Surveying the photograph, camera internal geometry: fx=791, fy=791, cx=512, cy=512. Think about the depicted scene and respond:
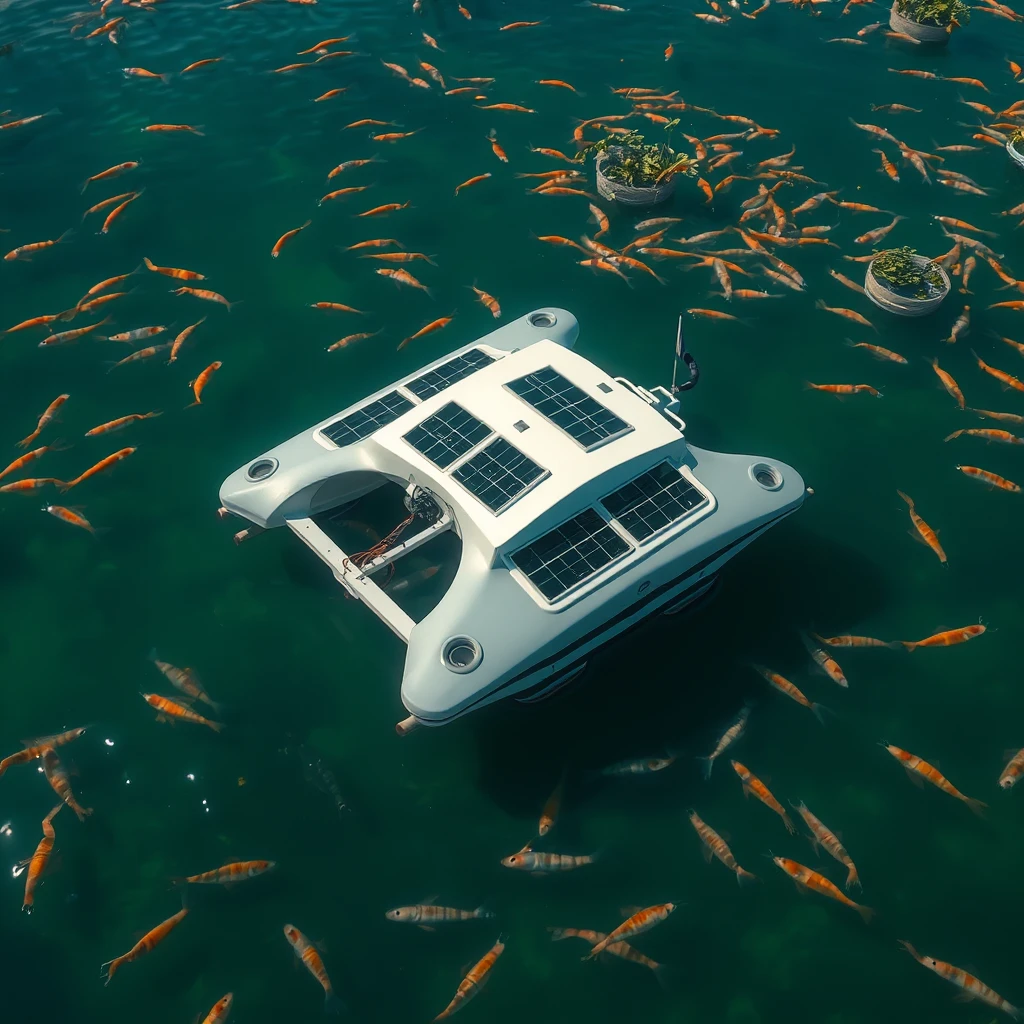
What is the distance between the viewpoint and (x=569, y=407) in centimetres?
1677

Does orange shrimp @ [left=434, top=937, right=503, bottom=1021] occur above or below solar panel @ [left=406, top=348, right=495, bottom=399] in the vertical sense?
below

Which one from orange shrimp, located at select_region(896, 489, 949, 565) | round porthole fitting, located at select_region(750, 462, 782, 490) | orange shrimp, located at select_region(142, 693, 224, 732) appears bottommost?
orange shrimp, located at select_region(896, 489, 949, 565)

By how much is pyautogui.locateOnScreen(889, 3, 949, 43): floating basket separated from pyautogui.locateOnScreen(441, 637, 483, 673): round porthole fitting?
33128mm

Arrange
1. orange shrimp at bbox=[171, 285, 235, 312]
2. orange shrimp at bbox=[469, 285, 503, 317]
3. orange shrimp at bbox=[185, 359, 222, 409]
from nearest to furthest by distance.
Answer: orange shrimp at bbox=[185, 359, 222, 409], orange shrimp at bbox=[469, 285, 503, 317], orange shrimp at bbox=[171, 285, 235, 312]

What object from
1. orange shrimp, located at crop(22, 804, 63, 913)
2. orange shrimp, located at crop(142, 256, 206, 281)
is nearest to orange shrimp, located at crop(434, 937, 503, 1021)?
orange shrimp, located at crop(22, 804, 63, 913)

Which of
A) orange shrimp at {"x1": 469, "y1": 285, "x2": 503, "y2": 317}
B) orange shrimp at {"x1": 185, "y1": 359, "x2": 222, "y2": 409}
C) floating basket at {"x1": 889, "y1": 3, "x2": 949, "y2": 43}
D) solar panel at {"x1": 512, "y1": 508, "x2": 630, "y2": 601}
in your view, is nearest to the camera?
solar panel at {"x1": 512, "y1": 508, "x2": 630, "y2": 601}

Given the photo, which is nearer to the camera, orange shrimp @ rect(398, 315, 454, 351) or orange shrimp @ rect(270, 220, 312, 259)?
orange shrimp @ rect(398, 315, 454, 351)

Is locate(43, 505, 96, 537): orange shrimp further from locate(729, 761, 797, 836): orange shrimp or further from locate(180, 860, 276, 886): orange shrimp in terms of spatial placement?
locate(729, 761, 797, 836): orange shrimp

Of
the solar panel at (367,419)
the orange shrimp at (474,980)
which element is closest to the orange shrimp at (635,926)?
the orange shrimp at (474,980)

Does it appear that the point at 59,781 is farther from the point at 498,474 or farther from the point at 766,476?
the point at 766,476

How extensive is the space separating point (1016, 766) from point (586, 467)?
10.6 metres

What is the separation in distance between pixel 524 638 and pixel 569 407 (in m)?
5.12

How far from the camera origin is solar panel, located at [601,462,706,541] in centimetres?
1588

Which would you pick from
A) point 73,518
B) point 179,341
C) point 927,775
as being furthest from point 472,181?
point 927,775
